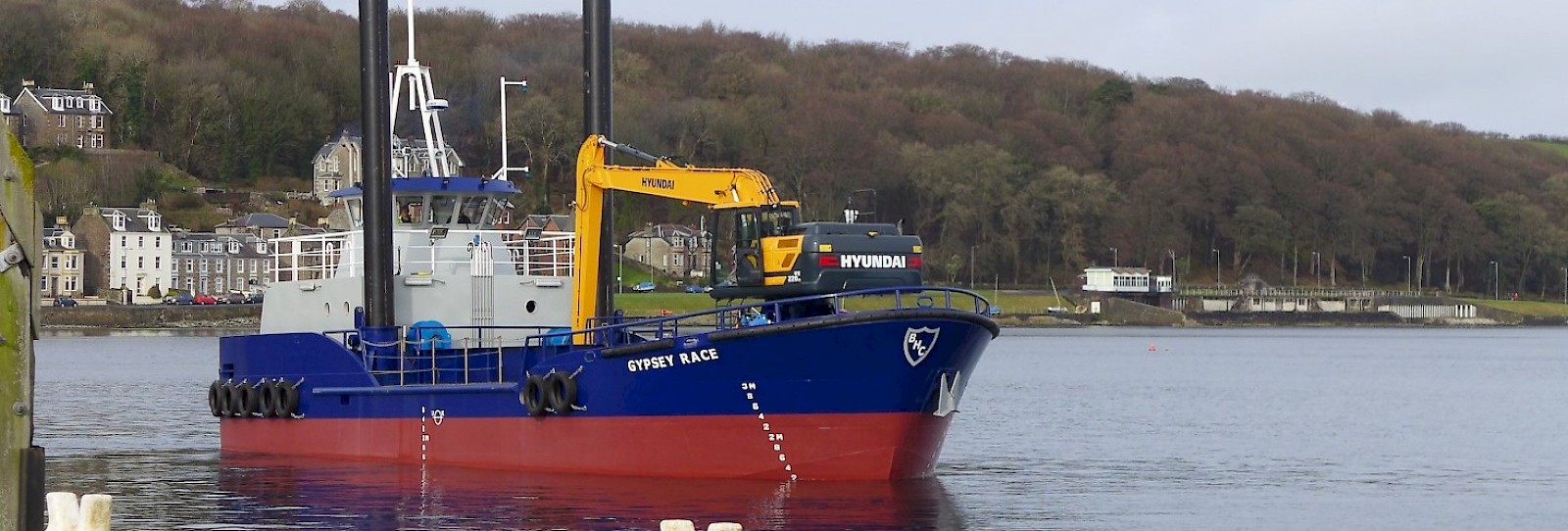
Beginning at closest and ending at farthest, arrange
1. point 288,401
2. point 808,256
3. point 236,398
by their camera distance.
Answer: point 808,256, point 288,401, point 236,398

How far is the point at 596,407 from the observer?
22.7m

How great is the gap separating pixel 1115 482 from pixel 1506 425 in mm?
19415

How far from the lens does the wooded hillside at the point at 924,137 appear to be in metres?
134

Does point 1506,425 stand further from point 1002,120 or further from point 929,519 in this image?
point 1002,120

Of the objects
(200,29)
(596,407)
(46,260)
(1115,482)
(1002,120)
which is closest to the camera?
(596,407)

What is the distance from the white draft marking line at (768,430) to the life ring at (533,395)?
273cm

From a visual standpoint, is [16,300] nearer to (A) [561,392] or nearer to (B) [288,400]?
(A) [561,392]

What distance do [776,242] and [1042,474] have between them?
271 inches

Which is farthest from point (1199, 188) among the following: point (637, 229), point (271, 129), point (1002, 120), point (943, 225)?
point (271, 129)

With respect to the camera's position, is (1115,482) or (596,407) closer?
(596,407)

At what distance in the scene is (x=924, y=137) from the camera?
159 metres

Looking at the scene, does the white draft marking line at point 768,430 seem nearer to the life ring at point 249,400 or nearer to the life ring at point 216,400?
the life ring at point 249,400

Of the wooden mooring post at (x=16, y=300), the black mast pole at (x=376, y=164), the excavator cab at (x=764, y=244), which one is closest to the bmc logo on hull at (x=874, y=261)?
the excavator cab at (x=764, y=244)

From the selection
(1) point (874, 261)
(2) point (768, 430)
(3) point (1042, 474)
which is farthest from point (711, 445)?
(3) point (1042, 474)
